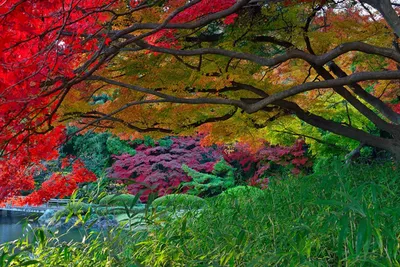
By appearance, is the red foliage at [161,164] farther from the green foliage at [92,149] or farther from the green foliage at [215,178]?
the green foliage at [92,149]

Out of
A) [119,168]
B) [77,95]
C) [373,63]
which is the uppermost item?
[373,63]

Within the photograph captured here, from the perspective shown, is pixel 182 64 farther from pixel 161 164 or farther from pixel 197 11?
pixel 161 164

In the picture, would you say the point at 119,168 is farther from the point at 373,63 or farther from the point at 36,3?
the point at 36,3

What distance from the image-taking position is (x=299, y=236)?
10.1 feet

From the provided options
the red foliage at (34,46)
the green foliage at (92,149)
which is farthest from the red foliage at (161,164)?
the red foliage at (34,46)

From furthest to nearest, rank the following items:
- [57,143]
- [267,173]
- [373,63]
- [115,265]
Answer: [267,173]
[373,63]
[57,143]
[115,265]

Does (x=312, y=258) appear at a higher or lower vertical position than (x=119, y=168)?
higher

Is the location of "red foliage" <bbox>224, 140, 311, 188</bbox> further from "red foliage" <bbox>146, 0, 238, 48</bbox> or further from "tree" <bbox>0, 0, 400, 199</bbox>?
"red foliage" <bbox>146, 0, 238, 48</bbox>

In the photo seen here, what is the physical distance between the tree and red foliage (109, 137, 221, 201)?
7.98 metres

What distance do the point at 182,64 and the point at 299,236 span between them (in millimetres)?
4683

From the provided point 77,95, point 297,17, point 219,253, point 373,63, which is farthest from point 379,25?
point 219,253

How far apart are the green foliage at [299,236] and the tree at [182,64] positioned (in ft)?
4.76

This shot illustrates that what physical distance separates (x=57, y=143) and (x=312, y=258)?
500 cm

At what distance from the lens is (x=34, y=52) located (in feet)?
14.8
